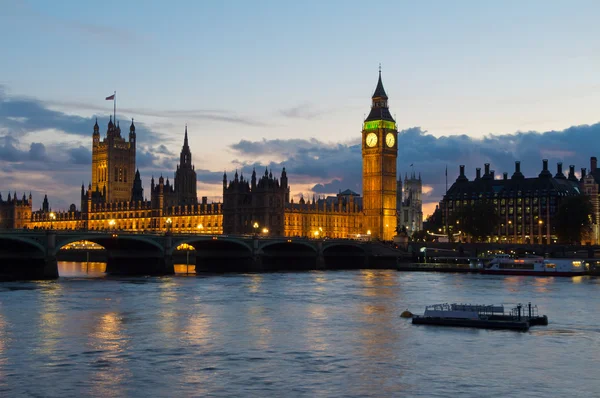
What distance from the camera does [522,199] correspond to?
6225 inches

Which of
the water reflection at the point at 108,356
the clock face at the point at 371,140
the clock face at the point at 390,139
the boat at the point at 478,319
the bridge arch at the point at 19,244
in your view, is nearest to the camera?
the water reflection at the point at 108,356

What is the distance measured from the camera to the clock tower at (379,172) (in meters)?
161

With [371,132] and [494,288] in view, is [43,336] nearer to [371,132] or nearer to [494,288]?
[494,288]

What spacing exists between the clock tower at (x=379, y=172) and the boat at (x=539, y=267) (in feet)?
193

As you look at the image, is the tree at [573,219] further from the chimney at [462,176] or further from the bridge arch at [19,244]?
the bridge arch at [19,244]

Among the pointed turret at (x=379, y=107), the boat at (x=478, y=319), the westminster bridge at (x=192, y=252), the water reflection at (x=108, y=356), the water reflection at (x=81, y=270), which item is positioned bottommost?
the water reflection at (x=108, y=356)


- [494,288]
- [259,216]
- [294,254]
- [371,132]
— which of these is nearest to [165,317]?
[494,288]

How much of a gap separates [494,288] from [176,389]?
48123 millimetres

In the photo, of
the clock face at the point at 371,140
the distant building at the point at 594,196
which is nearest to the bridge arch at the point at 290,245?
the clock face at the point at 371,140

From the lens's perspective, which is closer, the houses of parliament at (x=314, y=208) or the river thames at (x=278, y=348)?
the river thames at (x=278, y=348)

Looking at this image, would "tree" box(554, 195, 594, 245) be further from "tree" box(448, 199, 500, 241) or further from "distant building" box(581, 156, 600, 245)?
"distant building" box(581, 156, 600, 245)

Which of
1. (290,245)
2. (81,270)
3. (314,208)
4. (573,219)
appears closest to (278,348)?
(81,270)

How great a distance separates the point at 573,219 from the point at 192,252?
195ft

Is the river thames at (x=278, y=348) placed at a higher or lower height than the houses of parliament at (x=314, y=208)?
lower
